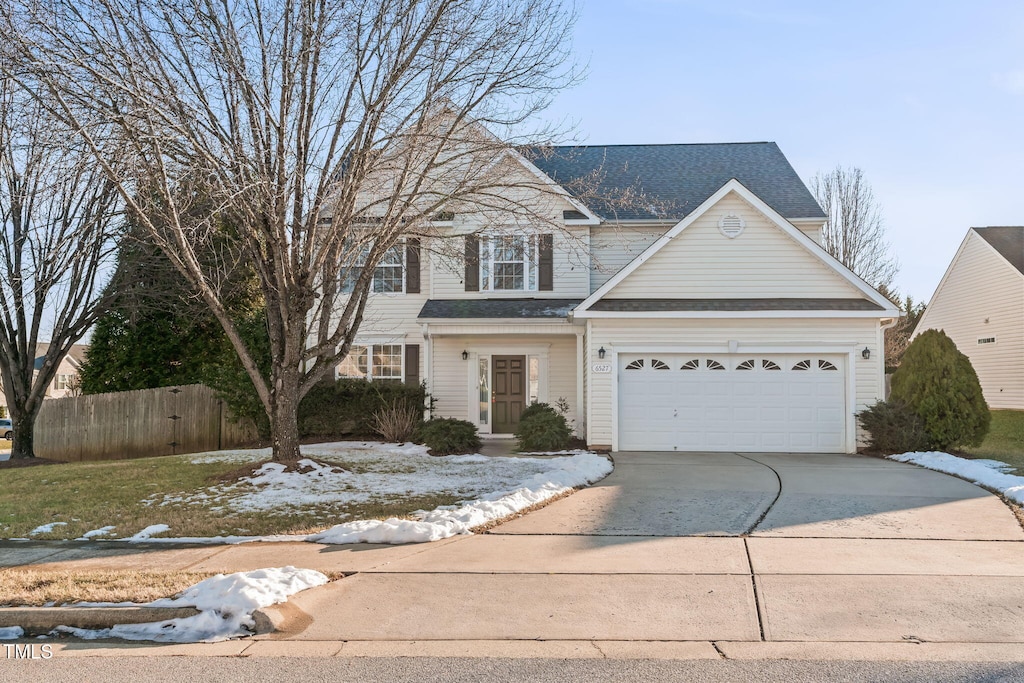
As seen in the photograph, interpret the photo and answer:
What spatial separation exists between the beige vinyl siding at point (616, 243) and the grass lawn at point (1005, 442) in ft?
27.0

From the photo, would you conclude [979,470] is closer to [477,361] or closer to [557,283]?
[557,283]

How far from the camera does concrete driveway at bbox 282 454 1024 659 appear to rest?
5449 millimetres

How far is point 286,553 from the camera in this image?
25.8 ft

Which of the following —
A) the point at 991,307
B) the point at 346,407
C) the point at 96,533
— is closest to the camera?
the point at 96,533

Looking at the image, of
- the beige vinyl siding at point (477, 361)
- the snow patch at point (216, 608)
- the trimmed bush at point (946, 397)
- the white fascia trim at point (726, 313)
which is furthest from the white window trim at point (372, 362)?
the snow patch at point (216, 608)

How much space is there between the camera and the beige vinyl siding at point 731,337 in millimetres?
15430

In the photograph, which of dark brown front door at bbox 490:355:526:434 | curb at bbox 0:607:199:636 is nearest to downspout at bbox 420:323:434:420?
dark brown front door at bbox 490:355:526:434

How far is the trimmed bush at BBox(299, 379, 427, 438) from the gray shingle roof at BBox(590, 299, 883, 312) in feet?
16.3

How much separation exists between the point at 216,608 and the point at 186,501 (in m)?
5.14

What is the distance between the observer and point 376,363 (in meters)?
19.5

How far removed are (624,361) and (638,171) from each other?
7.49m

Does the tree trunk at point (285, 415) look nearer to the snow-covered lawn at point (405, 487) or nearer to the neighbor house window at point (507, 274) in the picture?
the snow-covered lawn at point (405, 487)

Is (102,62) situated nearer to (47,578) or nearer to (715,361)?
(47,578)

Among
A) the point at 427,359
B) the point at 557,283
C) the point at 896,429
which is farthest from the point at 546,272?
the point at 896,429
